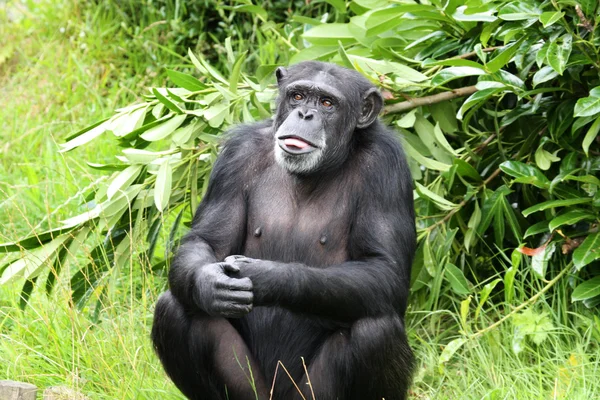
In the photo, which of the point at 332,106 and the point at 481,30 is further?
the point at 481,30

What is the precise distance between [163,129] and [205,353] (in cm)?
147

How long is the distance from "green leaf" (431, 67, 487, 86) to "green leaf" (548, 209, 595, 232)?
78 cm

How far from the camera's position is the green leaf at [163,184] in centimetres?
477

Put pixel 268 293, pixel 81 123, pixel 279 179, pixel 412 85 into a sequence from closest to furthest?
pixel 268 293, pixel 279 179, pixel 412 85, pixel 81 123

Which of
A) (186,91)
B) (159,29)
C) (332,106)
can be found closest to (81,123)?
(159,29)

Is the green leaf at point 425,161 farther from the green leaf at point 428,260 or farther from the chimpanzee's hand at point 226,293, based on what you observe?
the chimpanzee's hand at point 226,293

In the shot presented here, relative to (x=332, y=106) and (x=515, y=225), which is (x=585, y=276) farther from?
(x=332, y=106)

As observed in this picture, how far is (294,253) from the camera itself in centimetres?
407

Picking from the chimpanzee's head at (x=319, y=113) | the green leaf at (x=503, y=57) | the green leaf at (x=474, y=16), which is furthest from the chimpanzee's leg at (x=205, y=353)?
the green leaf at (x=474, y=16)

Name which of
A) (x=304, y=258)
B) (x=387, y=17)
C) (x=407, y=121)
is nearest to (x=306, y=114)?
(x=304, y=258)

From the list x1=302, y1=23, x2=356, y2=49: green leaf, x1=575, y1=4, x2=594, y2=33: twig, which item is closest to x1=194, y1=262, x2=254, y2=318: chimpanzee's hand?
x1=575, y1=4, x2=594, y2=33: twig

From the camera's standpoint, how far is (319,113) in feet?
13.3

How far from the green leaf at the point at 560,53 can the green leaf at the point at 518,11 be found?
159 millimetres

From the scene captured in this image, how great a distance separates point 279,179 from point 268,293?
69cm
